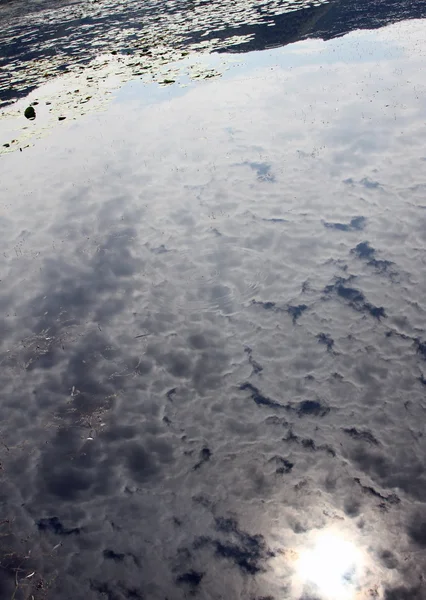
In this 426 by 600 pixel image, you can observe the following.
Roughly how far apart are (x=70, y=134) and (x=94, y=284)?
11276 millimetres

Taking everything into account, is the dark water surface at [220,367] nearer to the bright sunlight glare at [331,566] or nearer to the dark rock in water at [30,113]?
the bright sunlight glare at [331,566]

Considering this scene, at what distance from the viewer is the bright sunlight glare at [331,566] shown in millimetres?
5996

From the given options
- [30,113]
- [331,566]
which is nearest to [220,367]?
[331,566]

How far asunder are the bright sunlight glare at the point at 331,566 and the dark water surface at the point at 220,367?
0.10 ft

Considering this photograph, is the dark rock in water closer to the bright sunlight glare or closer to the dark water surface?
the dark water surface

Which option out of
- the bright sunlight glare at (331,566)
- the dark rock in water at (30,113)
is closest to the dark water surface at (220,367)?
the bright sunlight glare at (331,566)

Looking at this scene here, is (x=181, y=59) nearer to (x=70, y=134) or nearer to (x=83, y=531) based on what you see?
(x=70, y=134)

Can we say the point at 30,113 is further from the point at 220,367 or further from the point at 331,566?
the point at 331,566

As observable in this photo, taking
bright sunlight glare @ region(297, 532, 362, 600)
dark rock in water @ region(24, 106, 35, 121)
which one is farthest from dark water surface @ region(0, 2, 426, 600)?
dark rock in water @ region(24, 106, 35, 121)

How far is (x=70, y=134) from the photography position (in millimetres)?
20328

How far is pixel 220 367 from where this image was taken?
9.29m

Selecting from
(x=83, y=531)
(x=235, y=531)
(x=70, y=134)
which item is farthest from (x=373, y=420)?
(x=70, y=134)

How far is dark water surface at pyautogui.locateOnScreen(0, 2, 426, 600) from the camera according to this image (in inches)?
258

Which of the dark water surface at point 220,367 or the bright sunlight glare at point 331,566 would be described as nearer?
the bright sunlight glare at point 331,566
